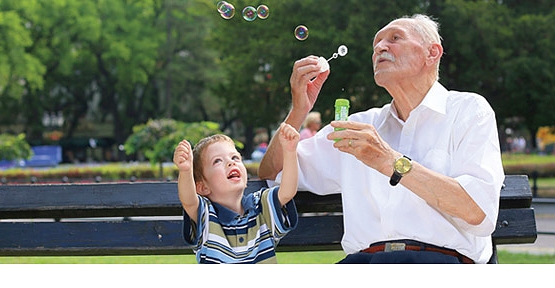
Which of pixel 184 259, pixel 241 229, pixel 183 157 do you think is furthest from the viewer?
pixel 184 259

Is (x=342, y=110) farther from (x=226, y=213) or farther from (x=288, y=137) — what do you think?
(x=226, y=213)

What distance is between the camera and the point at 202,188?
115 inches

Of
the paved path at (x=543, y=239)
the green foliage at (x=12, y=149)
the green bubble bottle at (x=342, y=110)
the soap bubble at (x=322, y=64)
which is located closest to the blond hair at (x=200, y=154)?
the soap bubble at (x=322, y=64)

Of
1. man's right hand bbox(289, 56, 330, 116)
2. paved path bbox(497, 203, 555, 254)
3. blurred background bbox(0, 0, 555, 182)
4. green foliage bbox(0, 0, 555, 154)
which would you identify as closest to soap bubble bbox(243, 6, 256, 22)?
blurred background bbox(0, 0, 555, 182)

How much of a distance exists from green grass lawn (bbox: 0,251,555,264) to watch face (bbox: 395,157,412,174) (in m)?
3.53

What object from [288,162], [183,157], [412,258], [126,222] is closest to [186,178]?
[183,157]

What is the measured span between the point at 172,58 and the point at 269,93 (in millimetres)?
14927

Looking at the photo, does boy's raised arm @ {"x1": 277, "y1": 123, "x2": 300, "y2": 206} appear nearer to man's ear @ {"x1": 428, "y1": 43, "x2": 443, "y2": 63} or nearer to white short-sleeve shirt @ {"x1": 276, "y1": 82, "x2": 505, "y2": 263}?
white short-sleeve shirt @ {"x1": 276, "y1": 82, "x2": 505, "y2": 263}

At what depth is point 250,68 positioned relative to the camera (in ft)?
61.8

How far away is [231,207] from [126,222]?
2.08ft

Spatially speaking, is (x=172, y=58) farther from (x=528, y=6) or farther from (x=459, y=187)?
(x=459, y=187)

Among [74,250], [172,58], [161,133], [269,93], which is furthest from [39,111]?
[74,250]

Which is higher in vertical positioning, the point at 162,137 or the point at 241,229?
the point at 241,229
